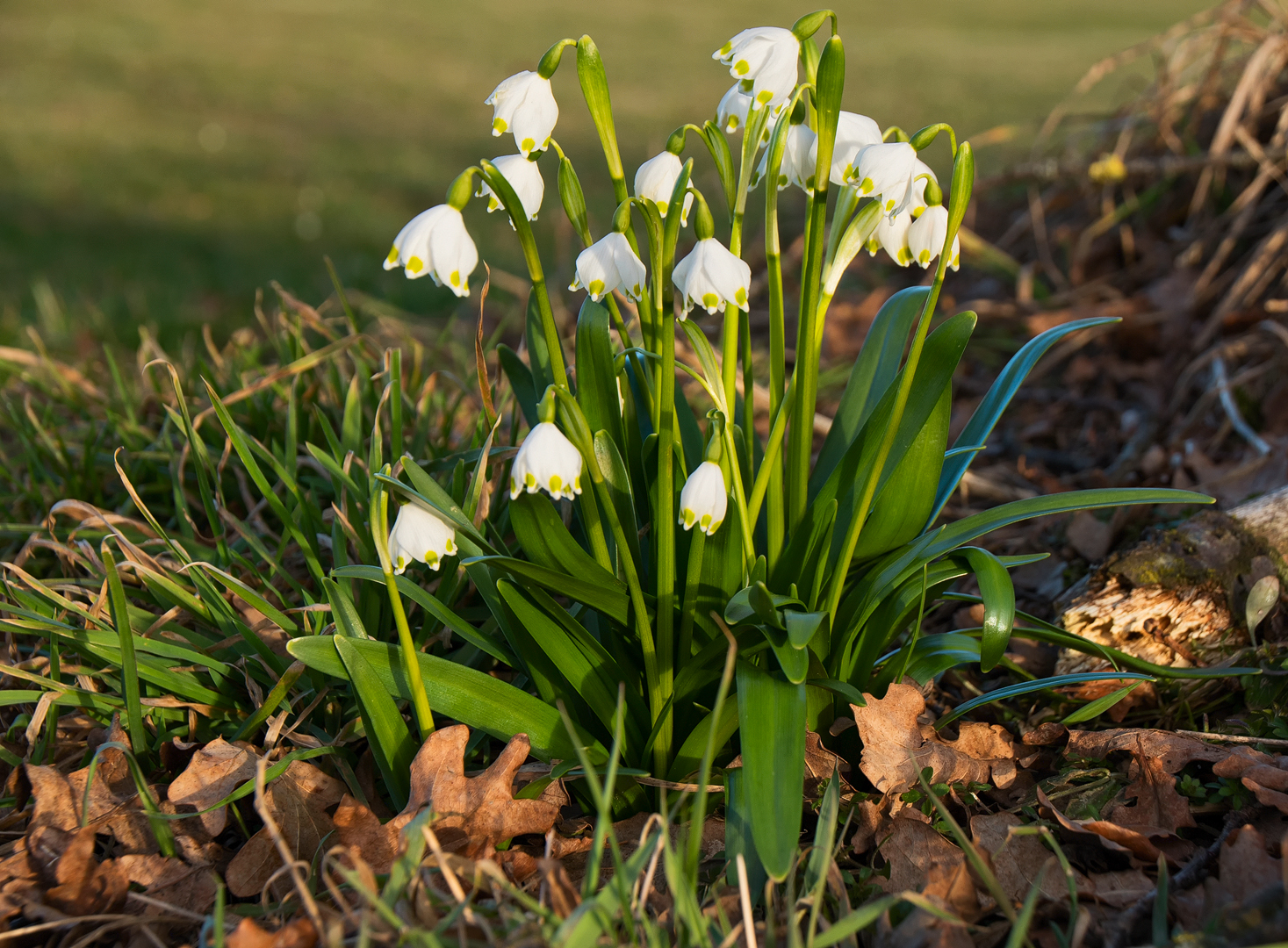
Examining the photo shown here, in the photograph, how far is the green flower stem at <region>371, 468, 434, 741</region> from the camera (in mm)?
1336

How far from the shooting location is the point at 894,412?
145cm

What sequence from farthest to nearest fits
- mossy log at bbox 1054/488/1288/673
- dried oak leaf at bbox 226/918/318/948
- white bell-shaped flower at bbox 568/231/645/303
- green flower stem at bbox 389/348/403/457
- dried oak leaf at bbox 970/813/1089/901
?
green flower stem at bbox 389/348/403/457 → mossy log at bbox 1054/488/1288/673 → dried oak leaf at bbox 970/813/1089/901 → white bell-shaped flower at bbox 568/231/645/303 → dried oak leaf at bbox 226/918/318/948

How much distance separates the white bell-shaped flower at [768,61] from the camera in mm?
1276

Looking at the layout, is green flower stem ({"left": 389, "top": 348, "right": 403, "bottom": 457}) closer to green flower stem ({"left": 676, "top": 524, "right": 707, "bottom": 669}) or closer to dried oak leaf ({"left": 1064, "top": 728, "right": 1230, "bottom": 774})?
green flower stem ({"left": 676, "top": 524, "right": 707, "bottom": 669})

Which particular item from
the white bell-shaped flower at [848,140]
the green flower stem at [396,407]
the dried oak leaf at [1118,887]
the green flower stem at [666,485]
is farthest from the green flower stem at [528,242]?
the dried oak leaf at [1118,887]

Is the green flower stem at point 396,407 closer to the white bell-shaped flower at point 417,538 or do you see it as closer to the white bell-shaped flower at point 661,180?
the white bell-shaped flower at point 417,538

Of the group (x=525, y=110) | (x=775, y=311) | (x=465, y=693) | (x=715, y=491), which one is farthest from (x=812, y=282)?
(x=465, y=693)

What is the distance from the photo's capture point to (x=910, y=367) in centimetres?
141

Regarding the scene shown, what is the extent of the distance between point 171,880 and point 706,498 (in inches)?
39.3

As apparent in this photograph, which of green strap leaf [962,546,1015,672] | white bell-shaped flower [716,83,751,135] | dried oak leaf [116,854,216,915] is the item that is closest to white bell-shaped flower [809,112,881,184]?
white bell-shaped flower [716,83,751,135]

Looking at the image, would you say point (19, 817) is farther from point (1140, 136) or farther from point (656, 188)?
point (1140, 136)

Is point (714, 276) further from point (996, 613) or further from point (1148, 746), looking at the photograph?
point (1148, 746)

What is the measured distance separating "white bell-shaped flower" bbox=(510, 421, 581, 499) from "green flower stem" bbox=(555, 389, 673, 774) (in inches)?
2.8

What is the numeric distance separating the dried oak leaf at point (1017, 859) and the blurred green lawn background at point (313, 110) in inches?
97.8
